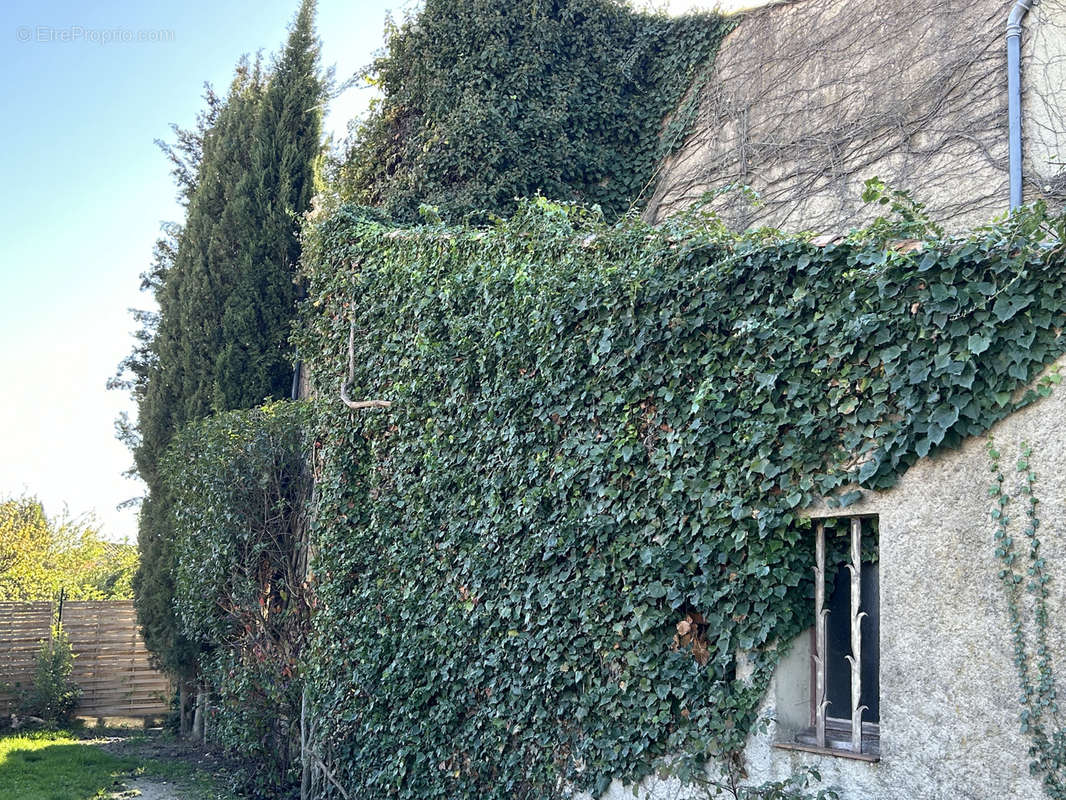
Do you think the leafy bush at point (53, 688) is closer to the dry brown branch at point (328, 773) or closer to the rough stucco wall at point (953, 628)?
the dry brown branch at point (328, 773)

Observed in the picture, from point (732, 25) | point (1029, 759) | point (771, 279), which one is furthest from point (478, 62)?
point (1029, 759)

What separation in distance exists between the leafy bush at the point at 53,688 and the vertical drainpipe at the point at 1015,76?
13739mm

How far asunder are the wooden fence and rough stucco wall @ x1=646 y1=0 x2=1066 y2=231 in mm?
10523

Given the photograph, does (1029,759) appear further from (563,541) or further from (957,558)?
(563,541)

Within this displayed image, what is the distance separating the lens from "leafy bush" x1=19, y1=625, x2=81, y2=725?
13180 mm

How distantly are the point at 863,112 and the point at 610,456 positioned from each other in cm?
557

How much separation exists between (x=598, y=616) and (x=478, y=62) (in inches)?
294

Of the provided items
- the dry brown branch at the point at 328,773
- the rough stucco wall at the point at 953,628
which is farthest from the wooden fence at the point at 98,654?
the rough stucco wall at the point at 953,628

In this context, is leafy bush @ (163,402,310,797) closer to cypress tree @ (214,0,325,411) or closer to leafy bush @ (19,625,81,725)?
cypress tree @ (214,0,325,411)

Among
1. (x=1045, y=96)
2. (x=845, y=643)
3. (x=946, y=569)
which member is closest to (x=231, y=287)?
(x=1045, y=96)

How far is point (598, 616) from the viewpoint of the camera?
210 inches

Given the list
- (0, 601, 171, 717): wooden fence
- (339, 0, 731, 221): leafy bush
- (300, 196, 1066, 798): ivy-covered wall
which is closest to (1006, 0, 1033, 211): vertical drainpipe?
(339, 0, 731, 221): leafy bush

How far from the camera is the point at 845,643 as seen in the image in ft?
15.2

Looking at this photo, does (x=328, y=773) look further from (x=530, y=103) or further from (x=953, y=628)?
(x=530, y=103)
